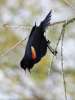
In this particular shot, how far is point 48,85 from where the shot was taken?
3014 millimetres

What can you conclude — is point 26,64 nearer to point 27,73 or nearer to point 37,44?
point 37,44

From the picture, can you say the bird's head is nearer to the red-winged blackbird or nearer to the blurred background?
the red-winged blackbird

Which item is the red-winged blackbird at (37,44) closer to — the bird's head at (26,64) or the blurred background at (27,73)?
the bird's head at (26,64)

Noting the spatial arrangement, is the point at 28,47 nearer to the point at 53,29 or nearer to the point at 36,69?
the point at 53,29

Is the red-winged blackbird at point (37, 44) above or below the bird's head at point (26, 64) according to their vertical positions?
above

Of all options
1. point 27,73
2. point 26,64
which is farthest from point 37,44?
point 27,73

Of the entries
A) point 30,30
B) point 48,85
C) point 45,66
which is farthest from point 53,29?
point 48,85

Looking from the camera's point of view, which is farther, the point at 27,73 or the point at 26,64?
the point at 27,73

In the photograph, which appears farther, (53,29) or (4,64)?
(4,64)

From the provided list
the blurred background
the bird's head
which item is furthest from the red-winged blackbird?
the blurred background

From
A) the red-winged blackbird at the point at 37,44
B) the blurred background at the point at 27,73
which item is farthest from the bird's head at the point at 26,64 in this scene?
the blurred background at the point at 27,73

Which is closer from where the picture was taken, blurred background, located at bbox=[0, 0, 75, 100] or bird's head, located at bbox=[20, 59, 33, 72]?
bird's head, located at bbox=[20, 59, 33, 72]

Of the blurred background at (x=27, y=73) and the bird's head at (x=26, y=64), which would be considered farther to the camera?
the blurred background at (x=27, y=73)

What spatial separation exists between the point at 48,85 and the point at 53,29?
2046 millimetres
